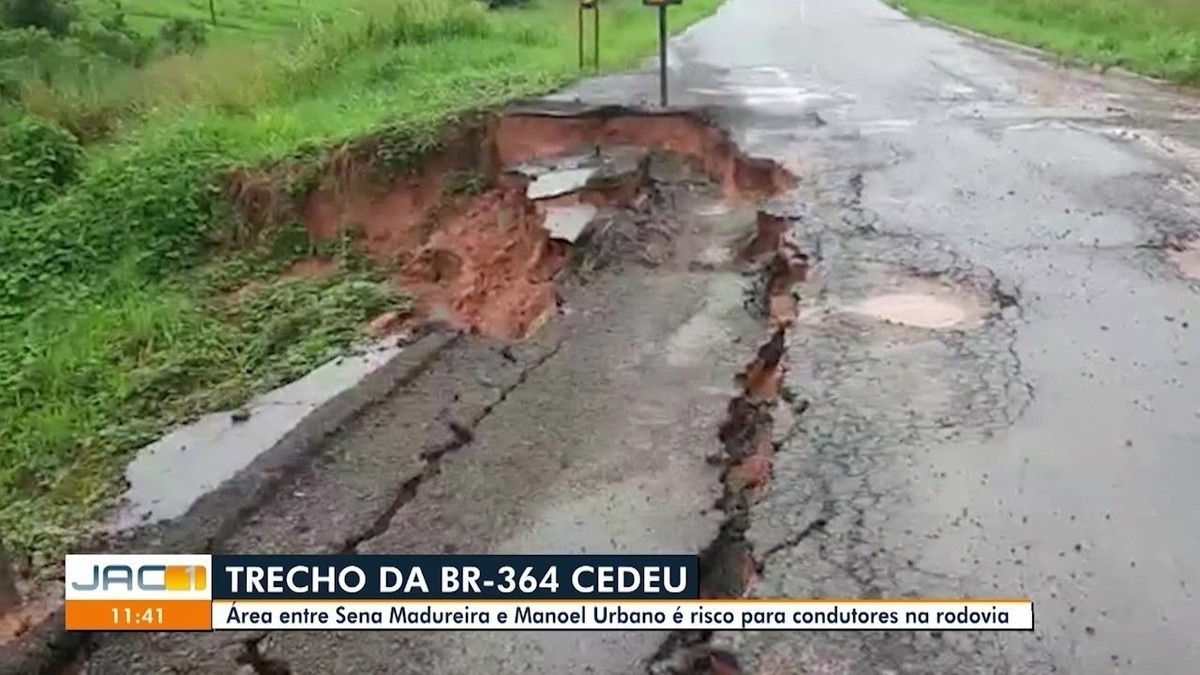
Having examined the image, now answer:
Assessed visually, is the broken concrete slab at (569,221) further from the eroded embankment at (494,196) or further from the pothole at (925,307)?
the pothole at (925,307)

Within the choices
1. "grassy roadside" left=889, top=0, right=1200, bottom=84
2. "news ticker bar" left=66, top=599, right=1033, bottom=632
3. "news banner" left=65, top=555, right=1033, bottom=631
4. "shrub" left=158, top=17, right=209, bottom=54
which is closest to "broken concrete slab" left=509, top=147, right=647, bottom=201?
"news banner" left=65, top=555, right=1033, bottom=631

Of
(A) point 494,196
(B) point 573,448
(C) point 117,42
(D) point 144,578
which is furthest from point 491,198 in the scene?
(C) point 117,42

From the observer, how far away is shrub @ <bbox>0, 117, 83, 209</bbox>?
1255 centimetres

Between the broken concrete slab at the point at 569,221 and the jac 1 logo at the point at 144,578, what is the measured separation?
174 inches

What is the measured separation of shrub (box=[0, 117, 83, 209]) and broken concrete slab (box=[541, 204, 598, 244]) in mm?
6379

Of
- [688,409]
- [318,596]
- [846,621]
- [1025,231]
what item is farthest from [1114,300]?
[318,596]

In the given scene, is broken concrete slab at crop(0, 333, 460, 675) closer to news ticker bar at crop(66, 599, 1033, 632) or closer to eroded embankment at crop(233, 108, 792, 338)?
news ticker bar at crop(66, 599, 1033, 632)

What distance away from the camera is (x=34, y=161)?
1277cm

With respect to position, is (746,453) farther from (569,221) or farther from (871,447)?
(569,221)

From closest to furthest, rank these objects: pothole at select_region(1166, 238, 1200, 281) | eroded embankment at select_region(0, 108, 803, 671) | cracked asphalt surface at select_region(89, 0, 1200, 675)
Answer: cracked asphalt surface at select_region(89, 0, 1200, 675) → pothole at select_region(1166, 238, 1200, 281) → eroded embankment at select_region(0, 108, 803, 671)

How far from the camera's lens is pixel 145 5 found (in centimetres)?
2884

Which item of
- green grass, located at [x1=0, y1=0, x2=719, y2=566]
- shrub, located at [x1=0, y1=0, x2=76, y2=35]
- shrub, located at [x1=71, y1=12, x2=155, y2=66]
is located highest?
shrub, located at [x1=0, y1=0, x2=76, y2=35]

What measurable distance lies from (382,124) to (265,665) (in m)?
8.66

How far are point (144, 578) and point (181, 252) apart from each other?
741cm
